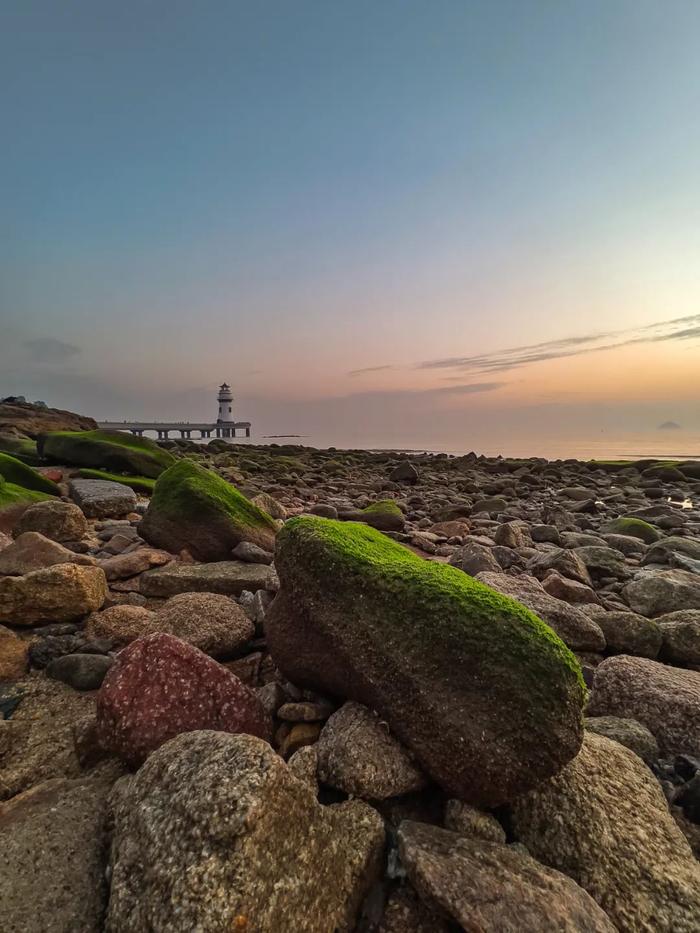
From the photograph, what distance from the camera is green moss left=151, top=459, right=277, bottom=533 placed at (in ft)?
17.3

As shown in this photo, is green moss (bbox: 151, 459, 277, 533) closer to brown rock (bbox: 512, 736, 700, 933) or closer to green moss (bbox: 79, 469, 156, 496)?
green moss (bbox: 79, 469, 156, 496)

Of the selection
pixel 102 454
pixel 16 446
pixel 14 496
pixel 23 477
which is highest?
pixel 16 446

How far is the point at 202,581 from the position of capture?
413 centimetres

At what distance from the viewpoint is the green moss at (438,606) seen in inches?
87.0

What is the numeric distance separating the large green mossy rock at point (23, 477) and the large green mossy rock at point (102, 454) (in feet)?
8.59

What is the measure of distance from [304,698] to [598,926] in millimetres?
1551

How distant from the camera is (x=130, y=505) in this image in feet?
22.8

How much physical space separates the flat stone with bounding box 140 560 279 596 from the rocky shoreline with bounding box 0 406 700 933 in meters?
0.28

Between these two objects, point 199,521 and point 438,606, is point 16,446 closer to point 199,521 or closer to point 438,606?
point 199,521

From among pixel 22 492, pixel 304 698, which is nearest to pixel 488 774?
pixel 304 698

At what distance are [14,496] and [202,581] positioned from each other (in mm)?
3519

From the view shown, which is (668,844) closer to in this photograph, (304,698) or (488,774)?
(488,774)

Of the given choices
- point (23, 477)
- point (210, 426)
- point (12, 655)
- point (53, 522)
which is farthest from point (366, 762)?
point (210, 426)

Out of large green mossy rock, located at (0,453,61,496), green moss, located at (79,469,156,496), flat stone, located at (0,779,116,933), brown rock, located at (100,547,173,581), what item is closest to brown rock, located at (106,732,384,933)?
flat stone, located at (0,779,116,933)
